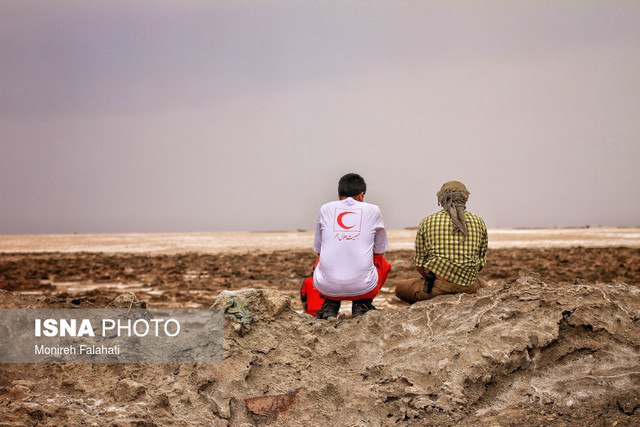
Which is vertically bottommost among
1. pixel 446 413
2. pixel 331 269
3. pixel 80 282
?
pixel 80 282

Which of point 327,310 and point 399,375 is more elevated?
point 327,310

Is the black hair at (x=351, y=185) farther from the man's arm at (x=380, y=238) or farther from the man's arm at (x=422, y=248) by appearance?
the man's arm at (x=422, y=248)

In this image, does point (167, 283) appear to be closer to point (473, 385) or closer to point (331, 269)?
point (331, 269)

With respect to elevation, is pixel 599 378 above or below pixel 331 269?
below

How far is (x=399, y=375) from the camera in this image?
520 cm

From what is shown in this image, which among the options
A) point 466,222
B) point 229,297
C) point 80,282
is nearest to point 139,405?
point 229,297

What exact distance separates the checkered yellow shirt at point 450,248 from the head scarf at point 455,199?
0.17 feet

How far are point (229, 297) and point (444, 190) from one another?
2.29m

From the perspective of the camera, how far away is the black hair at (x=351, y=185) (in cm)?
634

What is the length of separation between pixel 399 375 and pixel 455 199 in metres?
1.85

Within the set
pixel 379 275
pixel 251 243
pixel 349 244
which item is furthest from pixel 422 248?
pixel 251 243

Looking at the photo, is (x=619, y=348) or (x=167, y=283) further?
(x=167, y=283)

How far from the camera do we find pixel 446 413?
4.77 metres

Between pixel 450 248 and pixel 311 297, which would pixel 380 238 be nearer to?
pixel 450 248
